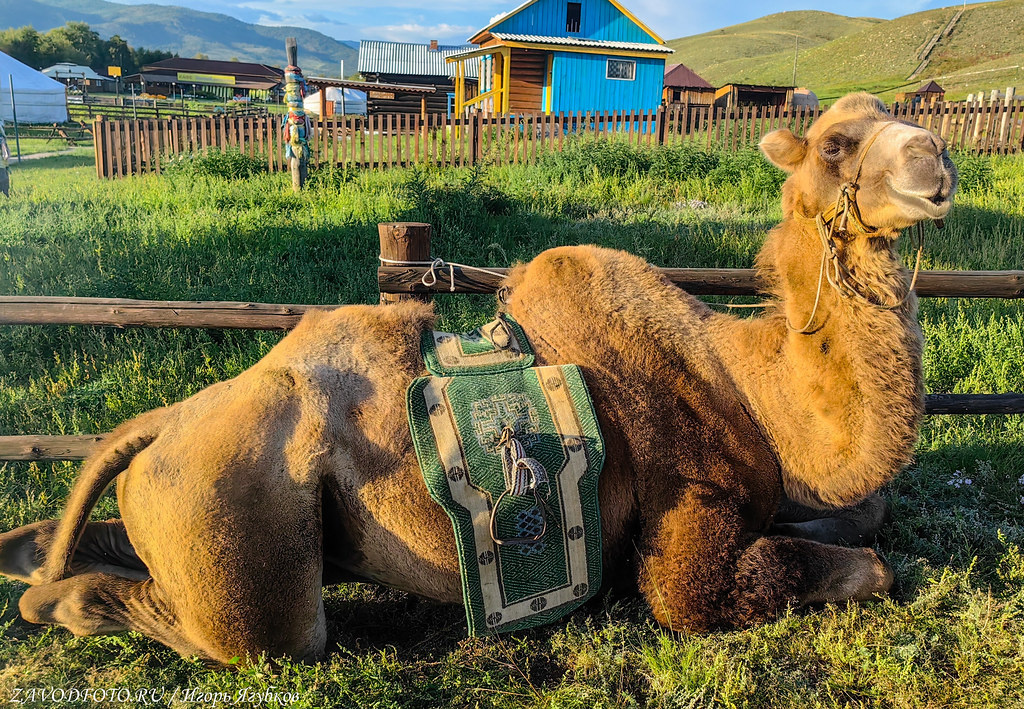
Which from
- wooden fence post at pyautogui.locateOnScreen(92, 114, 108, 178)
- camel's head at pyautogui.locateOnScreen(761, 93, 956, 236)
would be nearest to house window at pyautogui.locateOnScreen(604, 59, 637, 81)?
wooden fence post at pyautogui.locateOnScreen(92, 114, 108, 178)

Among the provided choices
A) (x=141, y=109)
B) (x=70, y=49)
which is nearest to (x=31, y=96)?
(x=141, y=109)

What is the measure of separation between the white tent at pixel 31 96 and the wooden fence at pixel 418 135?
21500mm

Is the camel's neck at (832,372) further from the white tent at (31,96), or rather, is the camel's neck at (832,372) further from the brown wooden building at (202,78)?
the brown wooden building at (202,78)

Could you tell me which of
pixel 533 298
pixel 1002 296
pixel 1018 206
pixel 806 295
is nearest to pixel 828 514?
pixel 806 295

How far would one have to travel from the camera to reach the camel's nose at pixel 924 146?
98.7 inches

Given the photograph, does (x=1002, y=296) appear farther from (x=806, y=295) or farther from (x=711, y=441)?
(x=711, y=441)

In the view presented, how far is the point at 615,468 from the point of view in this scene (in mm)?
3041

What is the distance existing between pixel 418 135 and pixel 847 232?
40.8 feet

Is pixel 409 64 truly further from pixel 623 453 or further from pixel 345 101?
pixel 623 453

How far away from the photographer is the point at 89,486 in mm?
3047

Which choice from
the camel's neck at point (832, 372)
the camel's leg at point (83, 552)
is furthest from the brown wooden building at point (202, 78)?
the camel's neck at point (832, 372)

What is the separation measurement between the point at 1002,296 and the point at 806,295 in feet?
9.52

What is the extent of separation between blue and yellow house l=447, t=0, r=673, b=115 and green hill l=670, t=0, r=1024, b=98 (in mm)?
29687

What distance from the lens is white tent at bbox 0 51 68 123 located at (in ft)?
103
